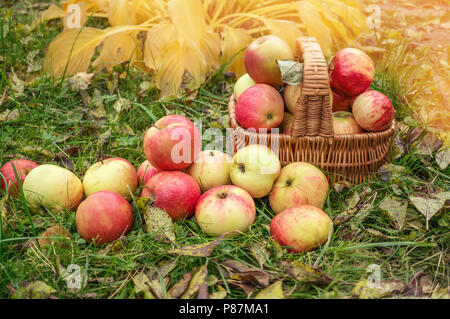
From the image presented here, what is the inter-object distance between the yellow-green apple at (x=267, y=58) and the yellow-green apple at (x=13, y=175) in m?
1.14

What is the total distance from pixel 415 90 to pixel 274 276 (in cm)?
184

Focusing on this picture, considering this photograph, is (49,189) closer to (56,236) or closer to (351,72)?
(56,236)

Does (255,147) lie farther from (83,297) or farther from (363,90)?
(83,297)

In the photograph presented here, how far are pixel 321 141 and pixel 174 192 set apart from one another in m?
0.69

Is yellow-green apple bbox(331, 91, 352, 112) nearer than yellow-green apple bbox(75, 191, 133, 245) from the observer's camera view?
No

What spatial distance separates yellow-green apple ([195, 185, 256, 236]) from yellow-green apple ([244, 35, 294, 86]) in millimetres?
641

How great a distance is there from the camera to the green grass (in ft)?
4.91

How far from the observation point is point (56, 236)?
1.67m

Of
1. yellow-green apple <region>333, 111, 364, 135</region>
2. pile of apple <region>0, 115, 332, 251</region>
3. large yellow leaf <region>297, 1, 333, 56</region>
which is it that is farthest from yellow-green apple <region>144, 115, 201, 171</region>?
large yellow leaf <region>297, 1, 333, 56</region>

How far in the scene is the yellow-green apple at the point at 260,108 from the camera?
1.98 metres

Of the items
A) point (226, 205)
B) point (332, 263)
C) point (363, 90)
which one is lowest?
point (332, 263)

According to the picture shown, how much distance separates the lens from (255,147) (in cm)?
189

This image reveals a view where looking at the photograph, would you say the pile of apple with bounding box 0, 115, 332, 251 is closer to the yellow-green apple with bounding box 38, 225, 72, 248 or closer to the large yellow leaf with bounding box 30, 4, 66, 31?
the yellow-green apple with bounding box 38, 225, 72, 248
